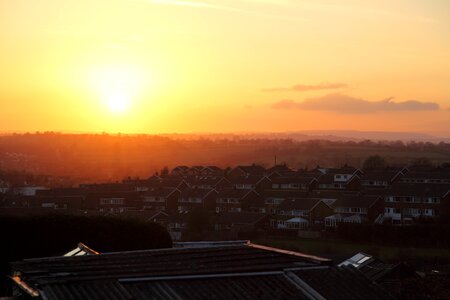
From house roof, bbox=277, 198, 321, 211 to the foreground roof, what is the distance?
116 ft

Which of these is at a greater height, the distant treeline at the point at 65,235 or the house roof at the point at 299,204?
the distant treeline at the point at 65,235

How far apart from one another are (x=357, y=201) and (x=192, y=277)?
122 feet

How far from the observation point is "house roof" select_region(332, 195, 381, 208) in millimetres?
44219

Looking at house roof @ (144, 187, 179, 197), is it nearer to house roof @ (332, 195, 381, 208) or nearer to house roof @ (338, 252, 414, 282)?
house roof @ (332, 195, 381, 208)

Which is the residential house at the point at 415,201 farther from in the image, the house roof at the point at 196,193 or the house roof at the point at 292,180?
the house roof at the point at 196,193

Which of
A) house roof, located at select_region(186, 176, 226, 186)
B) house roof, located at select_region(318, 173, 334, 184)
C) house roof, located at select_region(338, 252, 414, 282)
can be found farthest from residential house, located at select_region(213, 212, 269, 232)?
house roof, located at select_region(338, 252, 414, 282)

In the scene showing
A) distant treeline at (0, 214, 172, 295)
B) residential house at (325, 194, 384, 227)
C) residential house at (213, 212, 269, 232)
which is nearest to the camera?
distant treeline at (0, 214, 172, 295)

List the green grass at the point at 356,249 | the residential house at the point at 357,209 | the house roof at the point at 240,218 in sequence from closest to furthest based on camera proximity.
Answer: the green grass at the point at 356,249, the residential house at the point at 357,209, the house roof at the point at 240,218

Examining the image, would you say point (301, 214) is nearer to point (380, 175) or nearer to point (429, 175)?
point (380, 175)

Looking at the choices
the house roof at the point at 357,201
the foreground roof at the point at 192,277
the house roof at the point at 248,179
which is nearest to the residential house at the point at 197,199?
the house roof at the point at 248,179

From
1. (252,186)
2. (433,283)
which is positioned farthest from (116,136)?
(433,283)

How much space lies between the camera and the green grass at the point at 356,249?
104ft

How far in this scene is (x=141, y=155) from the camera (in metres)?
128

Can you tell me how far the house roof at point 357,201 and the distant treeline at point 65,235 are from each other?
82.3 feet
